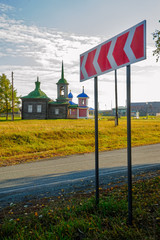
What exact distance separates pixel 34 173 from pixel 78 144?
851cm

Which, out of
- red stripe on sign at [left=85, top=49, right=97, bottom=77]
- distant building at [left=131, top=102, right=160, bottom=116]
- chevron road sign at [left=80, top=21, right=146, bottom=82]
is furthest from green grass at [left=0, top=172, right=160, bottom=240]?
distant building at [left=131, top=102, right=160, bottom=116]

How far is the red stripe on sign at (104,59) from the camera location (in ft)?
12.8

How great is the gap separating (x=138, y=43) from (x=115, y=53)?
610 millimetres

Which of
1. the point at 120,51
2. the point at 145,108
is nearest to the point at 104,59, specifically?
the point at 120,51

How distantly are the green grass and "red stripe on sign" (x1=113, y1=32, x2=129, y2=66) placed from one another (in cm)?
274

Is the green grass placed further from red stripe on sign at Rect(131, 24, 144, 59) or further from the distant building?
the distant building

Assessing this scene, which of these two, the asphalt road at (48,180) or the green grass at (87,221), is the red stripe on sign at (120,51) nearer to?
the green grass at (87,221)

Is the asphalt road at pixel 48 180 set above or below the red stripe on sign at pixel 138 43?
below

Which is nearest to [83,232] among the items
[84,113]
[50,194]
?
[50,194]

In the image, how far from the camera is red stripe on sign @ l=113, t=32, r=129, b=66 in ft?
11.3

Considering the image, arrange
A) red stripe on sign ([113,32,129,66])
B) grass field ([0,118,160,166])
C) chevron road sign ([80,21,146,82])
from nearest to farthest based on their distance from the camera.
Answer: chevron road sign ([80,21,146,82]) → red stripe on sign ([113,32,129,66]) → grass field ([0,118,160,166])

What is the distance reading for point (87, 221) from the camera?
3.38m

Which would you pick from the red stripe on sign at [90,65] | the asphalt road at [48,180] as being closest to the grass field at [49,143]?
the asphalt road at [48,180]

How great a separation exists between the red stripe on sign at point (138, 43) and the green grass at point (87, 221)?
273cm
